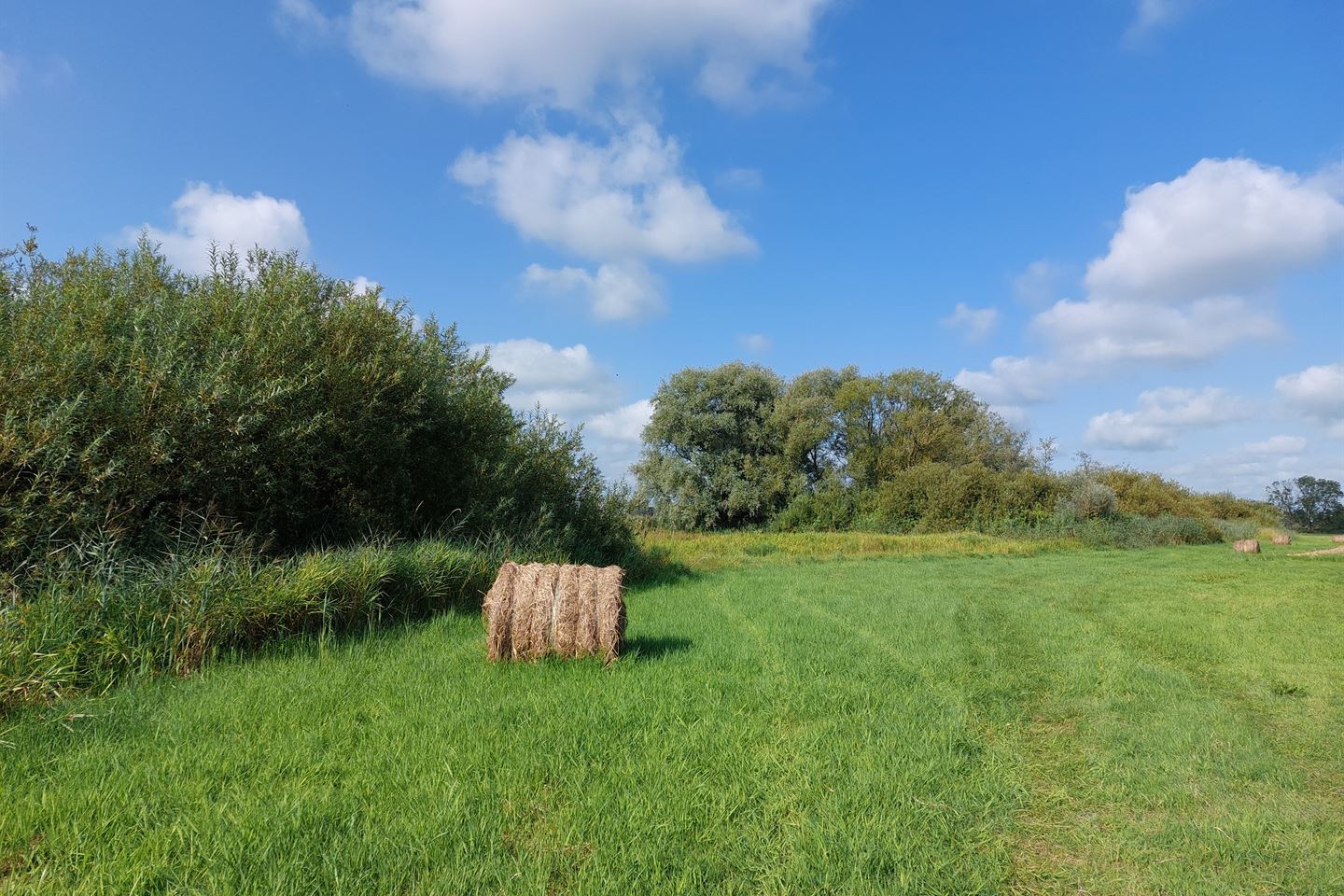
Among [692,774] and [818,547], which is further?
[818,547]

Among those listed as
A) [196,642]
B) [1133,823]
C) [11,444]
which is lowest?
[1133,823]

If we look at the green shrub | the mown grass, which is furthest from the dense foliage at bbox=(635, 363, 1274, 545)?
the mown grass

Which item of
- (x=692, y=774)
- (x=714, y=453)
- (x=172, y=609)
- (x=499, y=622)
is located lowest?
(x=692, y=774)

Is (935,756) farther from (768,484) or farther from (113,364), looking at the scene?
(768,484)

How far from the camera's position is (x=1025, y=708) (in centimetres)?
627

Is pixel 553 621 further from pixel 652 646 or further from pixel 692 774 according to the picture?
pixel 692 774

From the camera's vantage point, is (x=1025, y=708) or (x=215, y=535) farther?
(x=215, y=535)

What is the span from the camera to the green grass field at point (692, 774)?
341 centimetres

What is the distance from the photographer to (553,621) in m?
7.07

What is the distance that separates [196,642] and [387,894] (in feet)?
15.6

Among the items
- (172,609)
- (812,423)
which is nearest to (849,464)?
(812,423)

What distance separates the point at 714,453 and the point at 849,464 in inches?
337

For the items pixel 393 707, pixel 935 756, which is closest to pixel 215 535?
pixel 393 707

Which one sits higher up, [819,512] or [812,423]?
[812,423]
